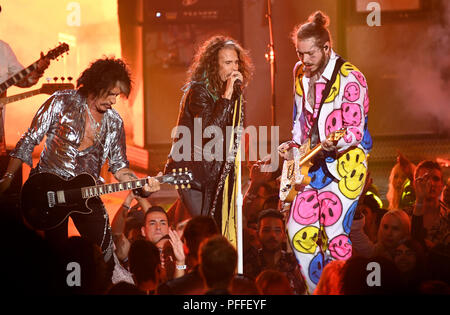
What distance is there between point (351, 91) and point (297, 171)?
0.68m

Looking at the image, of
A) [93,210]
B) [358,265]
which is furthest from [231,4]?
[358,265]

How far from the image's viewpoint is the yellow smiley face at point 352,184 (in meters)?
5.17

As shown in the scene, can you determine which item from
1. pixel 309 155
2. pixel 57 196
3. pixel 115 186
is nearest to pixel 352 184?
pixel 309 155

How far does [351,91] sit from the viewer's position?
16.9 ft

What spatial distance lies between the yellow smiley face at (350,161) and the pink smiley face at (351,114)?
0.75 ft

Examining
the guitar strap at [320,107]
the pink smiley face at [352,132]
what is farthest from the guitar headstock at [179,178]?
the pink smiley face at [352,132]

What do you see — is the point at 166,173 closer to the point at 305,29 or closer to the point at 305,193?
the point at 305,193

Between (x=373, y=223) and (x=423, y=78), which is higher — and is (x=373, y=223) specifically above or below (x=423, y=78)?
below

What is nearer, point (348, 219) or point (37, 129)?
point (348, 219)

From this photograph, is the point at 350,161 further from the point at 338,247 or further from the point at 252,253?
the point at 252,253

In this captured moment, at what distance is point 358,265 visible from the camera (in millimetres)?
4605

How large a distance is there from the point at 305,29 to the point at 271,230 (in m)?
1.51
